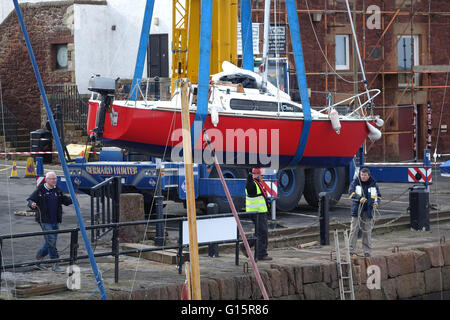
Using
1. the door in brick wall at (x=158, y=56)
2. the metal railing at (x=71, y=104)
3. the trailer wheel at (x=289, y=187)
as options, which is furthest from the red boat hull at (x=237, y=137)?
the door in brick wall at (x=158, y=56)

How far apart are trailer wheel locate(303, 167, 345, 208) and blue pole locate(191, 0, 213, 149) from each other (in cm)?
412

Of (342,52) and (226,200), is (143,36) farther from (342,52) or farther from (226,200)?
(342,52)

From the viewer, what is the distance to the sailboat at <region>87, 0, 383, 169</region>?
56.1 ft

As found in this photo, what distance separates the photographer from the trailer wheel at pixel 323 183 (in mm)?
20578

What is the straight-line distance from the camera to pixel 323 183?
2089 centimetres

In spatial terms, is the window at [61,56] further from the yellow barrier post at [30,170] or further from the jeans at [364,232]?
the jeans at [364,232]

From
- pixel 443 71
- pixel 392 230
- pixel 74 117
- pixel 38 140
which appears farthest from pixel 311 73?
pixel 392 230

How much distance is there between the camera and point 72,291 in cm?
1073

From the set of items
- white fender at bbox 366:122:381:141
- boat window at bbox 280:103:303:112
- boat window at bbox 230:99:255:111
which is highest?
boat window at bbox 230:99:255:111

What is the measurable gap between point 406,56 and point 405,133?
2.96 meters

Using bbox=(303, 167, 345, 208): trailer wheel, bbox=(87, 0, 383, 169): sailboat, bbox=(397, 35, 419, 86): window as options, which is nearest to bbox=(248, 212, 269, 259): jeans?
bbox=(87, 0, 383, 169): sailboat

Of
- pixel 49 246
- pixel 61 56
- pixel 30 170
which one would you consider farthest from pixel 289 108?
pixel 61 56

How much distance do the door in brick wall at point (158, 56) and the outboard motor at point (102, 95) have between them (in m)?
15.7

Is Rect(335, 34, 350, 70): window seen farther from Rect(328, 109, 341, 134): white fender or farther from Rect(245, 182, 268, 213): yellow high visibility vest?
Rect(245, 182, 268, 213): yellow high visibility vest
